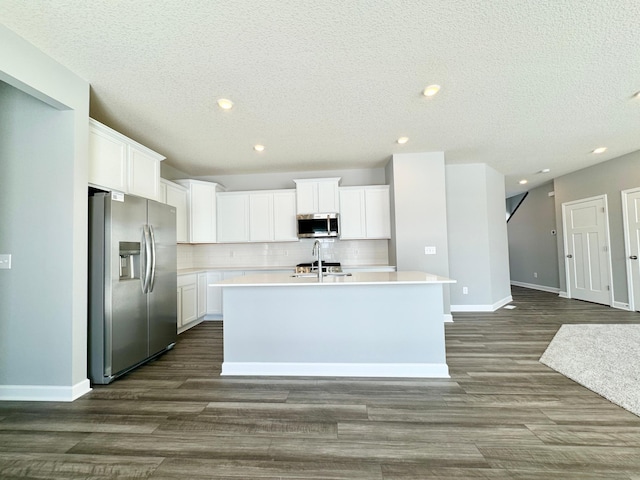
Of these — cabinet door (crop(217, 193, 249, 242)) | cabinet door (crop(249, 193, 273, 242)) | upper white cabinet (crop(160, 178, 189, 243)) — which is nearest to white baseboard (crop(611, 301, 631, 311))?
cabinet door (crop(249, 193, 273, 242))

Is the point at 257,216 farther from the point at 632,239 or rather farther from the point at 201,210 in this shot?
the point at 632,239

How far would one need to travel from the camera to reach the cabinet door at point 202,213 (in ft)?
15.7

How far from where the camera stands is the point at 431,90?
2.60 meters

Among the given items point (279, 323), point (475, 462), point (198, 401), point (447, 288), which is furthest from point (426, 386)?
point (447, 288)

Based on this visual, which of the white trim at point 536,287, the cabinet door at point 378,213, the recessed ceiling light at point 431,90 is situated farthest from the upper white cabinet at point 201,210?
the white trim at point 536,287

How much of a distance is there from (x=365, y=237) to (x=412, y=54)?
3.03 m

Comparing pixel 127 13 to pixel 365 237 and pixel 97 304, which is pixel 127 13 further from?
pixel 365 237

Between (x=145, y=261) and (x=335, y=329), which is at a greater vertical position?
(x=145, y=261)

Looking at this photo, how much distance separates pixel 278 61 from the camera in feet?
7.16

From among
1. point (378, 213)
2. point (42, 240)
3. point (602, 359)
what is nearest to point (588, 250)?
point (602, 359)

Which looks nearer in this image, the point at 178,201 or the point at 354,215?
the point at 178,201

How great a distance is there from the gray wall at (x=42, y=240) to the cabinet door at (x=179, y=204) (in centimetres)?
188

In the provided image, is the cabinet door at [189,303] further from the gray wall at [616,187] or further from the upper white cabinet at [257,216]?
the gray wall at [616,187]

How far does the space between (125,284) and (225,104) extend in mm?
1973
